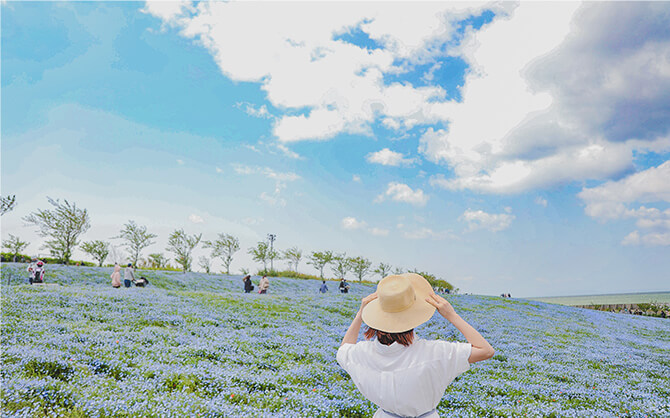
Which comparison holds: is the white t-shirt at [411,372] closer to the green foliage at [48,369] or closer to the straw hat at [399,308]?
the straw hat at [399,308]

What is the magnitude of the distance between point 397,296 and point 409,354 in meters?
0.58

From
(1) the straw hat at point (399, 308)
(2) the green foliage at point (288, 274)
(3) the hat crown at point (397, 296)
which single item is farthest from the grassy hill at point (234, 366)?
(2) the green foliage at point (288, 274)

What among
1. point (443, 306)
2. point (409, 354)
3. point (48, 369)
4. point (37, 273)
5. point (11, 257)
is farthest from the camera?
point (11, 257)

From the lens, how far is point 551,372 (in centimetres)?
1231

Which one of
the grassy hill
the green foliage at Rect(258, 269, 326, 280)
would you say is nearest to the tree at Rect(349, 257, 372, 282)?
the green foliage at Rect(258, 269, 326, 280)

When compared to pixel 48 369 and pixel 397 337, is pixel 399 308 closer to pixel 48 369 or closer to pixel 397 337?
pixel 397 337

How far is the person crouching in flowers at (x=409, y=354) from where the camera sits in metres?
3.37

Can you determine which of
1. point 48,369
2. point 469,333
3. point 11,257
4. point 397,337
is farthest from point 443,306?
point 11,257

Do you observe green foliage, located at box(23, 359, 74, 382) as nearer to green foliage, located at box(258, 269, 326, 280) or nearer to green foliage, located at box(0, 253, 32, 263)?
green foliage, located at box(0, 253, 32, 263)

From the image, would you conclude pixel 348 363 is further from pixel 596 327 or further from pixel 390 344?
pixel 596 327

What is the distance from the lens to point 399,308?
348 cm

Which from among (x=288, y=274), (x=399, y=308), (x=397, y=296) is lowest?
(x=288, y=274)

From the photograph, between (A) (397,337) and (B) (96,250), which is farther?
(B) (96,250)

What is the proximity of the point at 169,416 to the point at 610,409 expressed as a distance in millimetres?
9994
